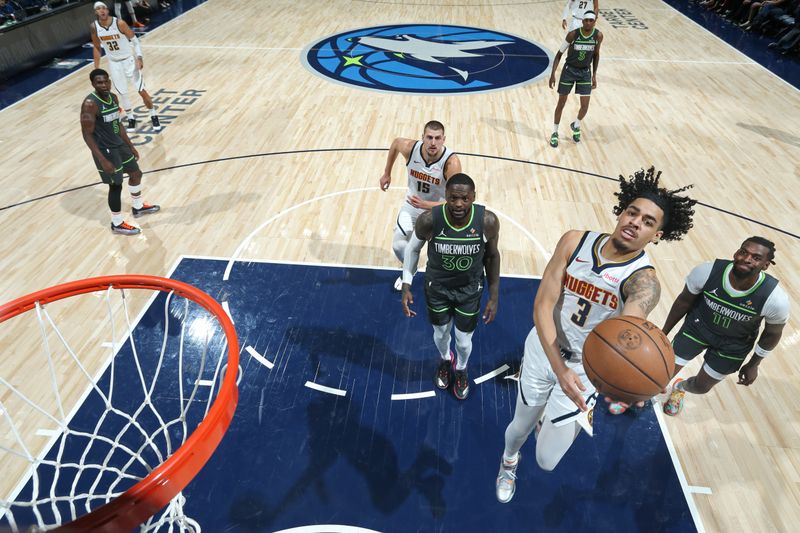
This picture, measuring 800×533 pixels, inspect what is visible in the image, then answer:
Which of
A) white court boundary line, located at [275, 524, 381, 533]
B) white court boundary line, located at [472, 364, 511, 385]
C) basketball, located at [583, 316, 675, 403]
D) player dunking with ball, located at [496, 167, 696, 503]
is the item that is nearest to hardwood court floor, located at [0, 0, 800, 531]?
white court boundary line, located at [472, 364, 511, 385]

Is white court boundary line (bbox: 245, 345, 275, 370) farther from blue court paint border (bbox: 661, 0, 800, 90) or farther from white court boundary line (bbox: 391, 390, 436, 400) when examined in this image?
blue court paint border (bbox: 661, 0, 800, 90)

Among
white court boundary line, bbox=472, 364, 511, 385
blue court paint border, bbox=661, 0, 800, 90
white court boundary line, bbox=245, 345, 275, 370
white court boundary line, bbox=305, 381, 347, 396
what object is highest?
white court boundary line, bbox=245, 345, 275, 370

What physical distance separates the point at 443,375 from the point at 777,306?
2.27 meters

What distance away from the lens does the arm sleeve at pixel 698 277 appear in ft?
10.7

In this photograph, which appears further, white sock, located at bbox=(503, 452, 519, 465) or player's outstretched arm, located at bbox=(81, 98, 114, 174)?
player's outstretched arm, located at bbox=(81, 98, 114, 174)

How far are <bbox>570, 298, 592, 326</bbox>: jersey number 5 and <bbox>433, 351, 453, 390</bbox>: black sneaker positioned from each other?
148 centimetres

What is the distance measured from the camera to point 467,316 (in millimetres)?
3562

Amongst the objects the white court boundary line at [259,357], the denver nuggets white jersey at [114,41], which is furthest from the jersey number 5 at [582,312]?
the denver nuggets white jersey at [114,41]

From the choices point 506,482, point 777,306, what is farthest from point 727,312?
point 506,482

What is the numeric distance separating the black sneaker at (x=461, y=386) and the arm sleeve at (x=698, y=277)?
1.71 m

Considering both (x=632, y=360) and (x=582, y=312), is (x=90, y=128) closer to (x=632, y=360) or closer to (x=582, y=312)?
(x=582, y=312)

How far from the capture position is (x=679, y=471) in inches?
140

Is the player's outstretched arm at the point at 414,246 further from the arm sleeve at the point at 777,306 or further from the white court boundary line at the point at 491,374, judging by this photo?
the arm sleeve at the point at 777,306

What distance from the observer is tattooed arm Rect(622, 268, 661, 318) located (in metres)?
2.51
